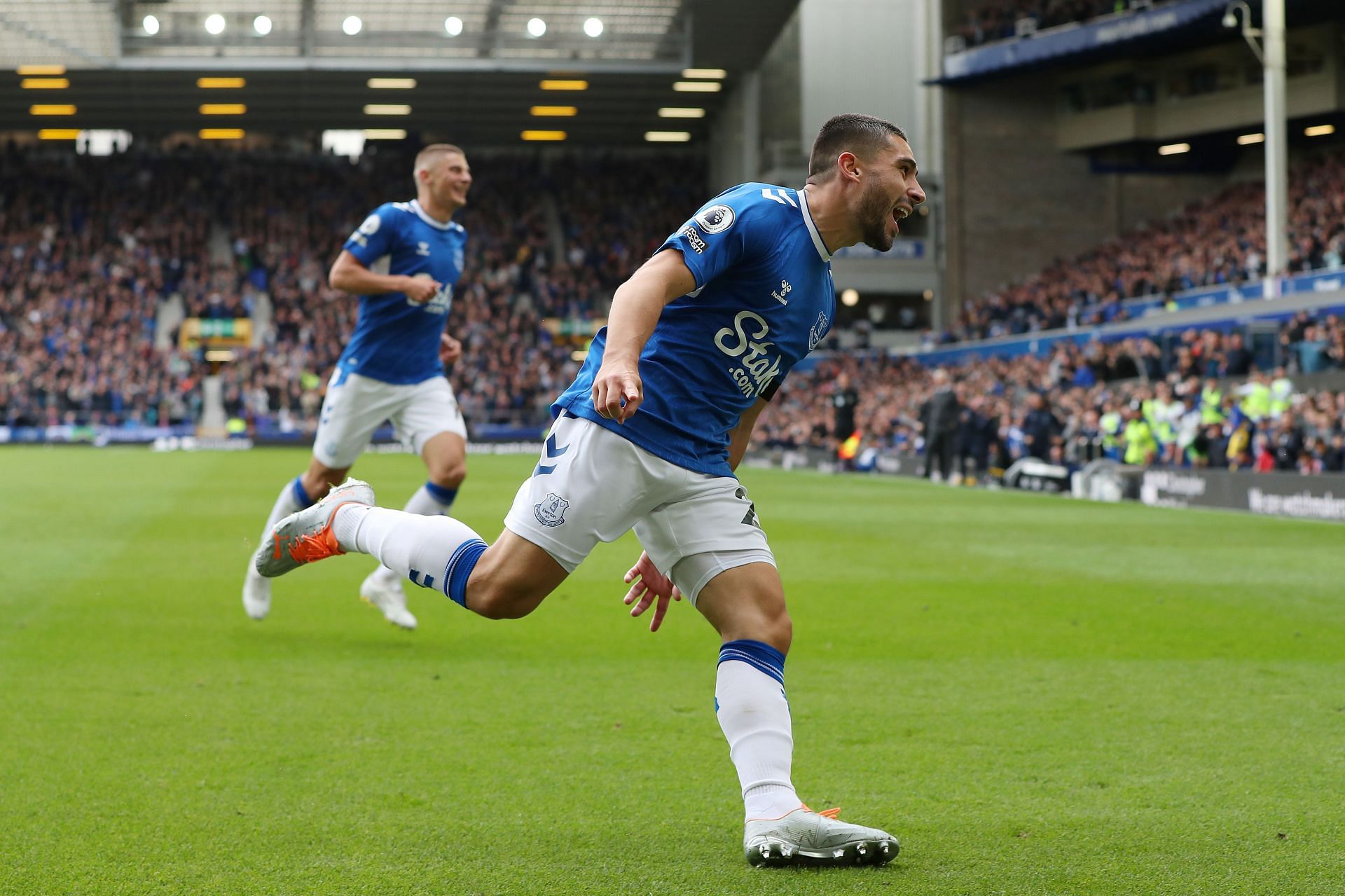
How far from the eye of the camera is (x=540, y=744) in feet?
17.3

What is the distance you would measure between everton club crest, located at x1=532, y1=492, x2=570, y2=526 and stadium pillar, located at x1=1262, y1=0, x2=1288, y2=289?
29646mm

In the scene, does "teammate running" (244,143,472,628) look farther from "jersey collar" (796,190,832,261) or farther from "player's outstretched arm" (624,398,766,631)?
"jersey collar" (796,190,832,261)

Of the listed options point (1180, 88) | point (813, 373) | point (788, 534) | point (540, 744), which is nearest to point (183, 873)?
point (540, 744)

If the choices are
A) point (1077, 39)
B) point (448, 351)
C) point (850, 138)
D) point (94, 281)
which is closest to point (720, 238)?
point (850, 138)

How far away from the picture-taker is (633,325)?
3.66m

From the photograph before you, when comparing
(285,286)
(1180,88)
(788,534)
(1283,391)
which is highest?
(1180,88)

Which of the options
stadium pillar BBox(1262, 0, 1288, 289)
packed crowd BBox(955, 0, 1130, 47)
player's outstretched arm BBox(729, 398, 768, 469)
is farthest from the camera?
packed crowd BBox(955, 0, 1130, 47)

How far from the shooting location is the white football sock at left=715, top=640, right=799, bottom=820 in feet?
12.6

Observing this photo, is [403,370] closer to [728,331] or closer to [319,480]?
[319,480]

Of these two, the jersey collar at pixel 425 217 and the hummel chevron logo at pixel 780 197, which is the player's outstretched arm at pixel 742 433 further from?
the jersey collar at pixel 425 217

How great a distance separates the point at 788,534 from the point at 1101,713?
31.4ft

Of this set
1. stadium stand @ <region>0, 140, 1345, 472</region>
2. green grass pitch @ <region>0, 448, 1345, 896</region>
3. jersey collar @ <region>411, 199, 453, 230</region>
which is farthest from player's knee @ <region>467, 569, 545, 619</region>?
stadium stand @ <region>0, 140, 1345, 472</region>

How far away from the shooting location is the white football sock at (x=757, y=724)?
3.84m

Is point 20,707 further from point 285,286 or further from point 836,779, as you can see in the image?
point 285,286
